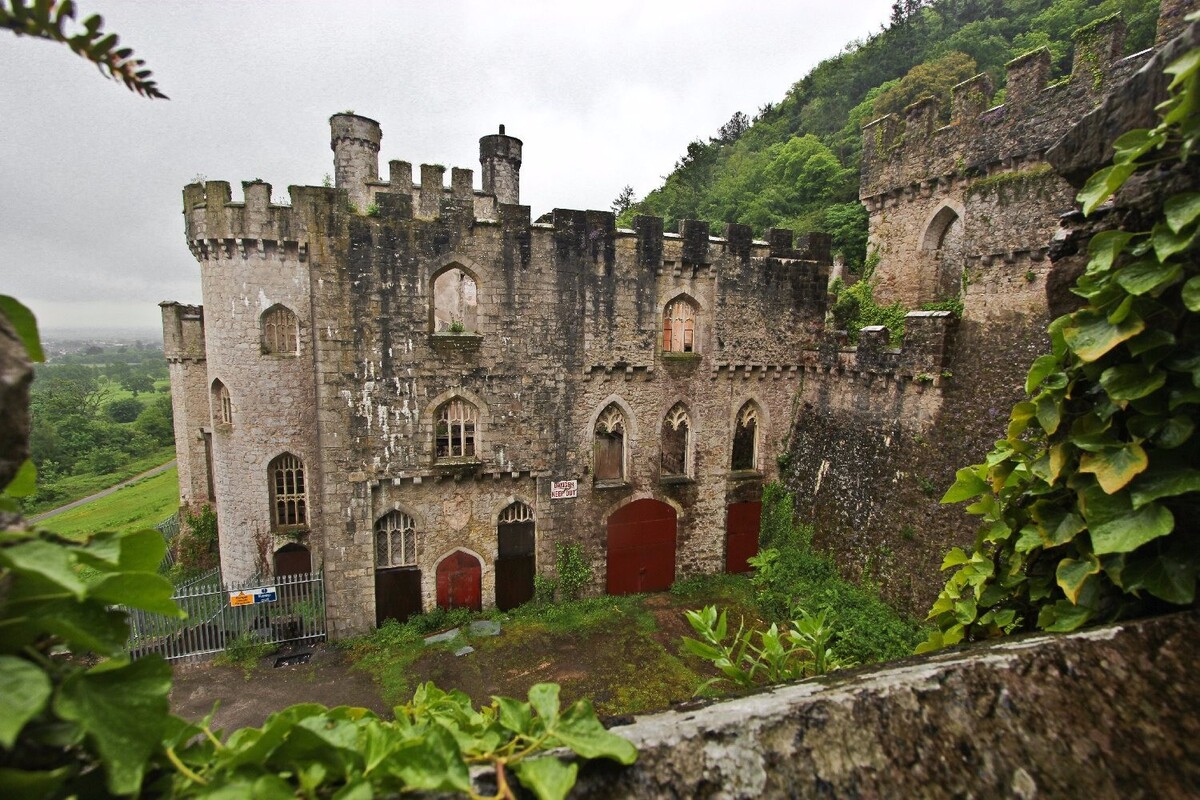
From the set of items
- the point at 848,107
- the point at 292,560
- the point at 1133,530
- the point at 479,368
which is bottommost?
the point at 292,560

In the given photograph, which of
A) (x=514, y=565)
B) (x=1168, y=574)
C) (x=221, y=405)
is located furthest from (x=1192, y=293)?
(x=221, y=405)

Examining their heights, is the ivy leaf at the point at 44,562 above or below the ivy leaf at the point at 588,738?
above

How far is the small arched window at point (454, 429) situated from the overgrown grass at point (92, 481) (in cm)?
3968

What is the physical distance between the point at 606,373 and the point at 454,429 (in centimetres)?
363

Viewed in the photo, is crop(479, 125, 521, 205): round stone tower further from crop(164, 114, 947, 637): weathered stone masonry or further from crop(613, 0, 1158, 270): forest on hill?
crop(613, 0, 1158, 270): forest on hill

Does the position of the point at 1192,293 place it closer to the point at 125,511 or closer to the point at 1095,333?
the point at 1095,333

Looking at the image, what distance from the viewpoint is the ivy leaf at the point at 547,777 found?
1.22m

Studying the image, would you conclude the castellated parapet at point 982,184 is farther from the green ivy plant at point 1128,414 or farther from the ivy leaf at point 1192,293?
the ivy leaf at point 1192,293

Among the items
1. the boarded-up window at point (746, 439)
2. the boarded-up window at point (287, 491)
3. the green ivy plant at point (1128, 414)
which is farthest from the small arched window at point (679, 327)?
the green ivy plant at point (1128, 414)

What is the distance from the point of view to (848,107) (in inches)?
1673

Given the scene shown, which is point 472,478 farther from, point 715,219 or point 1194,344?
point 715,219

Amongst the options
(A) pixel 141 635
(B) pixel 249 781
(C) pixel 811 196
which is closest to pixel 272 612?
(A) pixel 141 635

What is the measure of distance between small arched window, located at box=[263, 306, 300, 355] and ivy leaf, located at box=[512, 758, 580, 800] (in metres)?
15.2

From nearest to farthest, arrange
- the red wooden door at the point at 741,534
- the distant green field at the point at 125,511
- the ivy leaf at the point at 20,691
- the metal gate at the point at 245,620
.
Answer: the ivy leaf at the point at 20,691, the metal gate at the point at 245,620, the red wooden door at the point at 741,534, the distant green field at the point at 125,511
